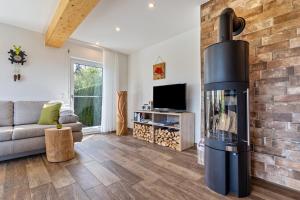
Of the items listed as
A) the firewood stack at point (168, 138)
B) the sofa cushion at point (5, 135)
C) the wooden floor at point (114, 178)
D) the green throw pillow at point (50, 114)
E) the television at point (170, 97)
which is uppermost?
the television at point (170, 97)

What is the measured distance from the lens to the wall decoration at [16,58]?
10.2ft

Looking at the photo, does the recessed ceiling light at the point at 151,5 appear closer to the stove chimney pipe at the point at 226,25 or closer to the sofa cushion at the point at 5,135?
the stove chimney pipe at the point at 226,25

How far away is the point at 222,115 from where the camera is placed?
1.73 metres

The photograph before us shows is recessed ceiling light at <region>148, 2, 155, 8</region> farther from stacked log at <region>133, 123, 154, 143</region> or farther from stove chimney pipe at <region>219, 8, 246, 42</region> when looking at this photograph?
stacked log at <region>133, 123, 154, 143</region>

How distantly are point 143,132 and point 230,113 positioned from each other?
235cm

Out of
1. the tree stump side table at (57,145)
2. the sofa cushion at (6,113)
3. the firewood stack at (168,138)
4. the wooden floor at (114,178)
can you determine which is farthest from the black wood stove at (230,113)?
the sofa cushion at (6,113)

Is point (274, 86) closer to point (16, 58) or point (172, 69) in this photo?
point (172, 69)

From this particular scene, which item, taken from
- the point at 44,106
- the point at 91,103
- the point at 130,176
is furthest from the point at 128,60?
the point at 130,176

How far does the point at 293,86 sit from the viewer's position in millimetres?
1627

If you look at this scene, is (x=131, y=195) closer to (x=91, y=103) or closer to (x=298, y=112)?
(x=298, y=112)

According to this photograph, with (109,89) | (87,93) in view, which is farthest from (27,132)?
(109,89)

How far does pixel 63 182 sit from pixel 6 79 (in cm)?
255

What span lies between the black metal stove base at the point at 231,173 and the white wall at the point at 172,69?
5.04ft

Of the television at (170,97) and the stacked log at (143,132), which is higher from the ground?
the television at (170,97)
